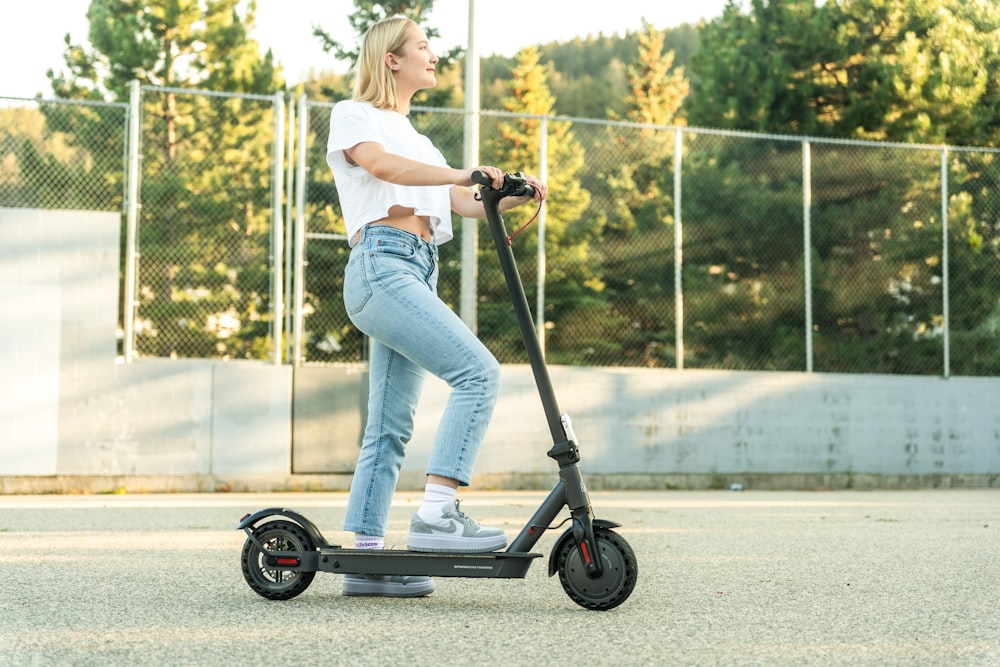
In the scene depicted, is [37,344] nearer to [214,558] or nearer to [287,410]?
[287,410]

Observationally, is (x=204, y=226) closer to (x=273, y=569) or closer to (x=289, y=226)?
(x=289, y=226)

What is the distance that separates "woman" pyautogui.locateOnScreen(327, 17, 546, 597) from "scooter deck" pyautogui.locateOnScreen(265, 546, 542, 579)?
47 mm

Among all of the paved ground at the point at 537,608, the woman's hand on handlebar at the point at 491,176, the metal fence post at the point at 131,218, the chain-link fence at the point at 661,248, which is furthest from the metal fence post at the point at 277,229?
the woman's hand on handlebar at the point at 491,176

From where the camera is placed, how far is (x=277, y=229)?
1286 cm

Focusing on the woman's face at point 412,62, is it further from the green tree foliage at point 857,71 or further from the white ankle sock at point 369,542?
the green tree foliage at point 857,71

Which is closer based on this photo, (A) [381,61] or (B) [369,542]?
(B) [369,542]

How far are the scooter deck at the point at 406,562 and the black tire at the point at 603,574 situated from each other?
0.10 m

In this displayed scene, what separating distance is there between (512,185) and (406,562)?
3.81 ft

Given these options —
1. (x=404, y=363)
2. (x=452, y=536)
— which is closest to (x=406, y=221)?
(x=404, y=363)

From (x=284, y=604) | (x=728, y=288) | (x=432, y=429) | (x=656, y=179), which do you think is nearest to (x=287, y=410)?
(x=432, y=429)

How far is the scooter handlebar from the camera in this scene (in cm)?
387

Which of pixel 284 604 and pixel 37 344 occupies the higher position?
pixel 37 344

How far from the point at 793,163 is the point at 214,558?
10.4m

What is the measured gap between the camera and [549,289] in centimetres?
1346
